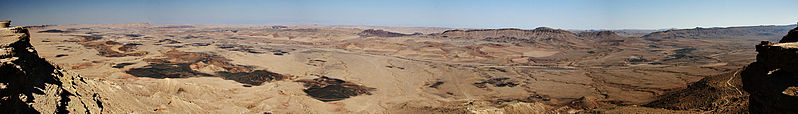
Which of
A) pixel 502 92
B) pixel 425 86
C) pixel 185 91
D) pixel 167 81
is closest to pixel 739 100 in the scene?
pixel 502 92

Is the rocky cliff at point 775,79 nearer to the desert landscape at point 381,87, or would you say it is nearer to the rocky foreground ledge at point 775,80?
the rocky foreground ledge at point 775,80

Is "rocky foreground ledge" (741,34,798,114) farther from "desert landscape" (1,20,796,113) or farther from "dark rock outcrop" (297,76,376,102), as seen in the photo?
"dark rock outcrop" (297,76,376,102)

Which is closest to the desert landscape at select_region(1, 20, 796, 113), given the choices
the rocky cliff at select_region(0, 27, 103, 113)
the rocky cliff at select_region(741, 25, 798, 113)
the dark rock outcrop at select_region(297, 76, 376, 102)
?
the dark rock outcrop at select_region(297, 76, 376, 102)

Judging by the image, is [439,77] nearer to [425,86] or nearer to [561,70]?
[425,86]

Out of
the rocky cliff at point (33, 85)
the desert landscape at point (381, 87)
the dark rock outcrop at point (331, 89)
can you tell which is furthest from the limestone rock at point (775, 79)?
the dark rock outcrop at point (331, 89)

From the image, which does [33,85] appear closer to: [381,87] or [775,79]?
[775,79]

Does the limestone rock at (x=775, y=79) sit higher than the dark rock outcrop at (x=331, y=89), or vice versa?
the limestone rock at (x=775, y=79)
